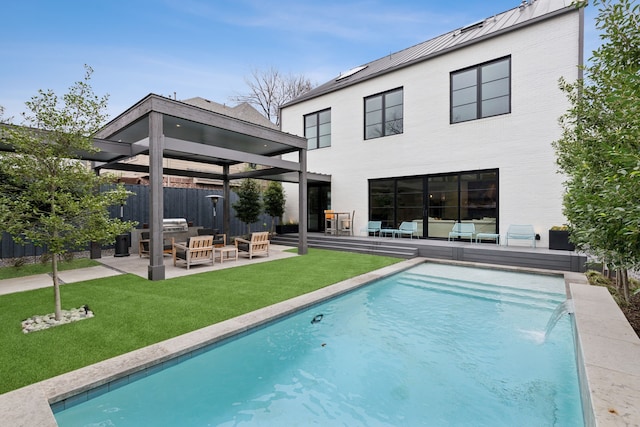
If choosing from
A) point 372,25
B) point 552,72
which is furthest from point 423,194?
point 372,25

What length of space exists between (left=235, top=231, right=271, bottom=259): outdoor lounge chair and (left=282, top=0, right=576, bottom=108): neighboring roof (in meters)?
8.40

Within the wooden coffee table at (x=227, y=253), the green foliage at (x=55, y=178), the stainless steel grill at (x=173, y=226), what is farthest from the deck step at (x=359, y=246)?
the green foliage at (x=55, y=178)

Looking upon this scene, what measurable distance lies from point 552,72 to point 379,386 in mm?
10616

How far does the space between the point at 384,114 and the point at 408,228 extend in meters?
5.02

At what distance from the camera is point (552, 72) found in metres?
9.09

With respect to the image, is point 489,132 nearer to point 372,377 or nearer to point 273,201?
point 273,201

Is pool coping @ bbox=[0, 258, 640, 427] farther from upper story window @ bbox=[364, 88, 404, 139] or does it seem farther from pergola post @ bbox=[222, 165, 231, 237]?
upper story window @ bbox=[364, 88, 404, 139]

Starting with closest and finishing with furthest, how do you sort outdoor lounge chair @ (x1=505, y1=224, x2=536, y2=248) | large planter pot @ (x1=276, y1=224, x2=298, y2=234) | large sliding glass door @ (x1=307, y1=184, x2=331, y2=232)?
outdoor lounge chair @ (x1=505, y1=224, x2=536, y2=248)
large planter pot @ (x1=276, y1=224, x2=298, y2=234)
large sliding glass door @ (x1=307, y1=184, x2=331, y2=232)

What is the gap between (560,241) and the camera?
28.1 feet

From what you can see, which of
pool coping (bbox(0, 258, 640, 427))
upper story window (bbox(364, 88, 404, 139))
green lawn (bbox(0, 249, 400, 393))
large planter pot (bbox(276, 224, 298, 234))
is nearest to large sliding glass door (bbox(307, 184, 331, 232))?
large planter pot (bbox(276, 224, 298, 234))

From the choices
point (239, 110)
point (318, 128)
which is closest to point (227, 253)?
point (318, 128)

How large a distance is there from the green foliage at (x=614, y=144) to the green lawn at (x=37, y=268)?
412 inches

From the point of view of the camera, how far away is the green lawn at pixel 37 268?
23.8ft

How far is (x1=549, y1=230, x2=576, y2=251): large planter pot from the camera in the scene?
27.7 ft
